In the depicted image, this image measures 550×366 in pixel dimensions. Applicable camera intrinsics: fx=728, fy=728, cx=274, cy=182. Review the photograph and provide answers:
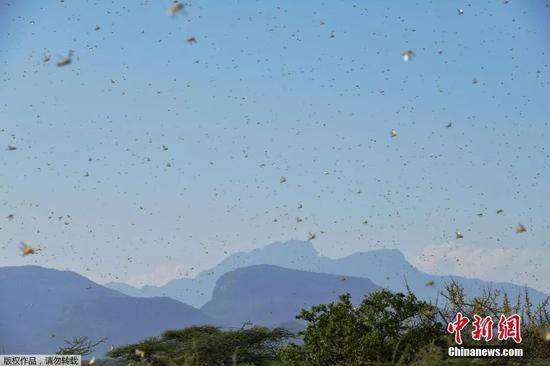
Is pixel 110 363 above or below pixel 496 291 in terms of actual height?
below

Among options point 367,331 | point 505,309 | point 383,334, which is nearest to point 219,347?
point 367,331

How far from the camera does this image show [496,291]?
2136 centimetres

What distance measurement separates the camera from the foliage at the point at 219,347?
21.5 metres

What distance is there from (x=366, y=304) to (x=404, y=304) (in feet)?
3.18

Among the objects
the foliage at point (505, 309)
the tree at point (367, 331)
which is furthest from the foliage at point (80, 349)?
the foliage at point (505, 309)

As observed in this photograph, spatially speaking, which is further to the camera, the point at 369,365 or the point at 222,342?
the point at 222,342

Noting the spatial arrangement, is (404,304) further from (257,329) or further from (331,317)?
(257,329)

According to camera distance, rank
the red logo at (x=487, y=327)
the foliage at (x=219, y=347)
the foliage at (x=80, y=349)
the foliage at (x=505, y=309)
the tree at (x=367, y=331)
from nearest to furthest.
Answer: the tree at (x=367, y=331) → the red logo at (x=487, y=327) → the foliage at (x=505, y=309) → the foliage at (x=219, y=347) → the foliage at (x=80, y=349)

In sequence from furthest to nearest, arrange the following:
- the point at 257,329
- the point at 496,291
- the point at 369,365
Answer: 1. the point at 257,329
2. the point at 496,291
3. the point at 369,365

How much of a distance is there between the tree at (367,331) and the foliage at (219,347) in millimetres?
2904

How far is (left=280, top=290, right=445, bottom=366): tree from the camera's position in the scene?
58.5 feet

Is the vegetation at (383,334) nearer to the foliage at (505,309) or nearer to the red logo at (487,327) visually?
Result: the foliage at (505,309)

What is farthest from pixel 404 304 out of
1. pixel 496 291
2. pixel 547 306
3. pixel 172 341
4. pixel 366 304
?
pixel 172 341

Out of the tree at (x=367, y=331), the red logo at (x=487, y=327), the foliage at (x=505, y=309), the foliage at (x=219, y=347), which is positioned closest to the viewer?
the tree at (x=367, y=331)
